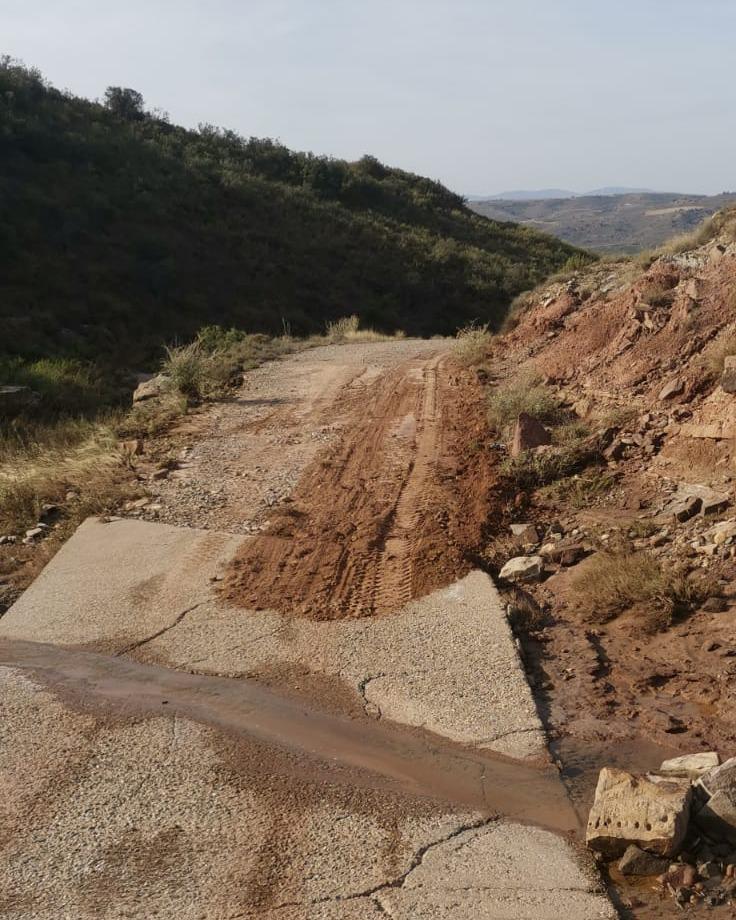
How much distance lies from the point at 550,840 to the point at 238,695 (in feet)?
6.89

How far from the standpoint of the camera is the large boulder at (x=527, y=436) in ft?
28.1

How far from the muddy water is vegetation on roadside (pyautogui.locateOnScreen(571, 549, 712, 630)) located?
167cm

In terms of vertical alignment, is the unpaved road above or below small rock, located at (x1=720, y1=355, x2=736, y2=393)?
below

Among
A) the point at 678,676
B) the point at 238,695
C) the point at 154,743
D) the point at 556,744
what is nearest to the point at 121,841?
the point at 154,743

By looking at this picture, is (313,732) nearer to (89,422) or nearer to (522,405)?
(522,405)

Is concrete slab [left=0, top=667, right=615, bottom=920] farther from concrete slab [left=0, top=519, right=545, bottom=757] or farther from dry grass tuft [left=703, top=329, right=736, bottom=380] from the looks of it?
dry grass tuft [left=703, top=329, right=736, bottom=380]

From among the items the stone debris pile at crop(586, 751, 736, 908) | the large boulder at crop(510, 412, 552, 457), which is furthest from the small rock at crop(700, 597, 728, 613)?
the large boulder at crop(510, 412, 552, 457)

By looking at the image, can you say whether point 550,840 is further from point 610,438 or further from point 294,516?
point 610,438

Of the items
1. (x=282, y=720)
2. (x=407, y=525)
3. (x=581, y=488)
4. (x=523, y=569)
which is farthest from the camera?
(x=581, y=488)

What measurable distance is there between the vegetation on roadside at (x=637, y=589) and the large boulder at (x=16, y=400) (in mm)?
10292

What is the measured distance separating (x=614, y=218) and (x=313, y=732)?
399 ft

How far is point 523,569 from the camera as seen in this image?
652 centimetres

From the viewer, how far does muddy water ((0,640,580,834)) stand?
4.21m

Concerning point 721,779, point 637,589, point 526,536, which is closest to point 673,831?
point 721,779
